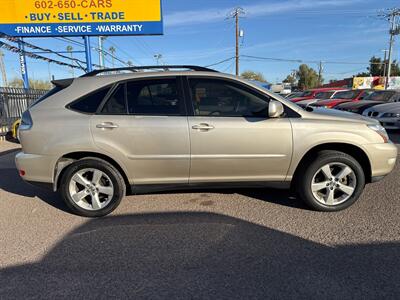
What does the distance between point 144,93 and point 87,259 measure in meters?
1.95

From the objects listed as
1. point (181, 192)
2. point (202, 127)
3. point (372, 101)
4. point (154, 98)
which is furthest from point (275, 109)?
point (372, 101)

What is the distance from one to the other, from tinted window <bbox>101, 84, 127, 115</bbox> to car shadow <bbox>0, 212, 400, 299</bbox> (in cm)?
137

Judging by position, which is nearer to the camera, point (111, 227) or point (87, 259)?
point (87, 259)

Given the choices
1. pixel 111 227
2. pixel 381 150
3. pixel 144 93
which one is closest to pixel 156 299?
pixel 111 227

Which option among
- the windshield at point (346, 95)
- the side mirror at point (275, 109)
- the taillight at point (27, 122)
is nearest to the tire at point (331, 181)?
the side mirror at point (275, 109)

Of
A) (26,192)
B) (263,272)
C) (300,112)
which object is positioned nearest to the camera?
(263,272)

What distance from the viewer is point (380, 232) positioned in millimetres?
3207

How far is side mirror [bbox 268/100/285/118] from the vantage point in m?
3.48

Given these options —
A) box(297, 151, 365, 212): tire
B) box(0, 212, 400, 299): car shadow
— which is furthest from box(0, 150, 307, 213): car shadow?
box(0, 212, 400, 299): car shadow

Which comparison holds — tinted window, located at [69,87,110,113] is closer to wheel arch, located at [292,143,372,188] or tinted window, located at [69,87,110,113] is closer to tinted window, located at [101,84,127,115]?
tinted window, located at [101,84,127,115]

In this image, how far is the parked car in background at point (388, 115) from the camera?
9.37 meters

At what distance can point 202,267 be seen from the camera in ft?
8.79

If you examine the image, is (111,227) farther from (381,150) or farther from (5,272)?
(381,150)

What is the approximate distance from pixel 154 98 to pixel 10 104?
9022 mm
